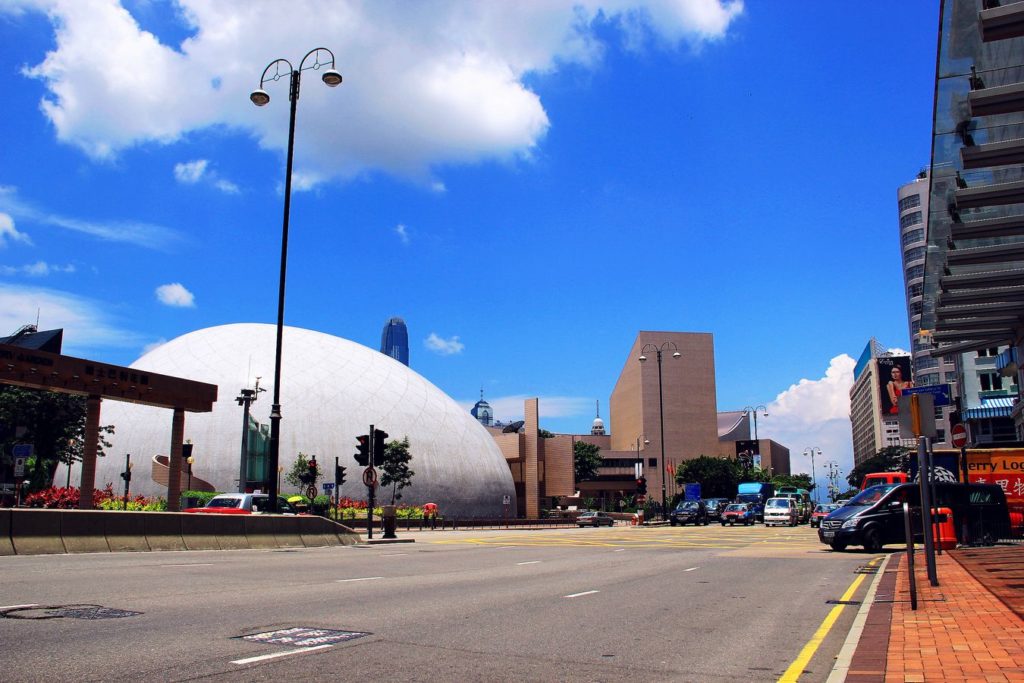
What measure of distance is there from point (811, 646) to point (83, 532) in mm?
16293

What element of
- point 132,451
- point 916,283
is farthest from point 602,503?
point 132,451

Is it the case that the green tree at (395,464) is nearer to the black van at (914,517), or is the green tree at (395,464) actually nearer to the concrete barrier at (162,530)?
the concrete barrier at (162,530)

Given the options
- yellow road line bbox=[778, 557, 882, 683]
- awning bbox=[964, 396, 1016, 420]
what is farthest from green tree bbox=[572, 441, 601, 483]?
yellow road line bbox=[778, 557, 882, 683]

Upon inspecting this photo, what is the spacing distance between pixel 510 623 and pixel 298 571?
7.39m

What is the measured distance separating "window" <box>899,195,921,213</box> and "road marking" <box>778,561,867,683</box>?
15752cm

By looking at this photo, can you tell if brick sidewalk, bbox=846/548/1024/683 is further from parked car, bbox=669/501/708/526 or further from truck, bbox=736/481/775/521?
truck, bbox=736/481/775/521

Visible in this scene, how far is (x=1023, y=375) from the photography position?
2923 centimetres

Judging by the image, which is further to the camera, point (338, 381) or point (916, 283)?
point (916, 283)

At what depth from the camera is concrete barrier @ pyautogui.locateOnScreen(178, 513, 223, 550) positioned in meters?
21.3

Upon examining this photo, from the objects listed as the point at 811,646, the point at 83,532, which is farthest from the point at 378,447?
the point at 811,646

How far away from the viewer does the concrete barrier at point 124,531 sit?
1909cm

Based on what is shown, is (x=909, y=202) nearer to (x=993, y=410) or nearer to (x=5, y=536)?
(x=993, y=410)

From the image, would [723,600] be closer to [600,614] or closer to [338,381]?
[600,614]

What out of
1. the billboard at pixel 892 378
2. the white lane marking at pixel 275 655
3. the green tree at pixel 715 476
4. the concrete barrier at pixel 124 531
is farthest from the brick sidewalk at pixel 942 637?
the billboard at pixel 892 378
